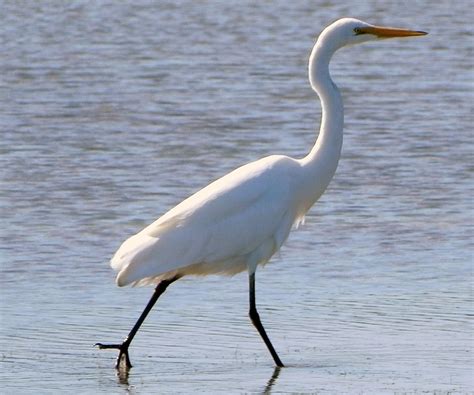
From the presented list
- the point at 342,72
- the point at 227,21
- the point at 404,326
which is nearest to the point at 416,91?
the point at 342,72

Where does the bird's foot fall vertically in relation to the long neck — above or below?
below

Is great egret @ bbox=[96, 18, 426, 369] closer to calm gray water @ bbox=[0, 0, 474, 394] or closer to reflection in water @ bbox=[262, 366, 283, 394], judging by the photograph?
reflection in water @ bbox=[262, 366, 283, 394]

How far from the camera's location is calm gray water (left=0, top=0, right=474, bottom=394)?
6.97m

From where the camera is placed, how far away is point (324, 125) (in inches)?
301

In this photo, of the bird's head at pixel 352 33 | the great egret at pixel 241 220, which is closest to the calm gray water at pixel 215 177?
the great egret at pixel 241 220

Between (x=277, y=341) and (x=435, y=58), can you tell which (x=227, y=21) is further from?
(x=277, y=341)

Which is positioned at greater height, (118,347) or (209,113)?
(118,347)

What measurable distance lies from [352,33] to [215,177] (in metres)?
3.73

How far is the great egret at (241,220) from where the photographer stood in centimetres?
721

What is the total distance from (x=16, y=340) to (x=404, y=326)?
2047mm

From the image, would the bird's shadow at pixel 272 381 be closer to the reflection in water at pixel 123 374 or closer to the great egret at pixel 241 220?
the great egret at pixel 241 220

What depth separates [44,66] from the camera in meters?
17.0

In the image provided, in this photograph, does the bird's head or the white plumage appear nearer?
the white plumage

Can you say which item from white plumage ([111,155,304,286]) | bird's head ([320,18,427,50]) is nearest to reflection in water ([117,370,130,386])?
white plumage ([111,155,304,286])
